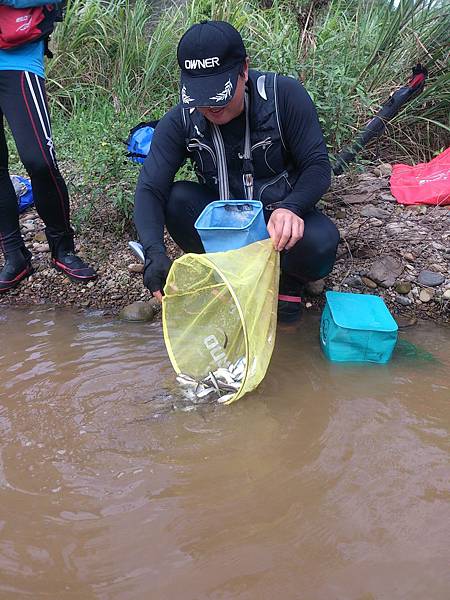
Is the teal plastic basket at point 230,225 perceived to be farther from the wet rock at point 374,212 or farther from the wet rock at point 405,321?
the wet rock at point 374,212

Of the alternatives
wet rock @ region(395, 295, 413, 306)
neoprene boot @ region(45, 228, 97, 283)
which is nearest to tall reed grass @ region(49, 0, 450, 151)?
wet rock @ region(395, 295, 413, 306)

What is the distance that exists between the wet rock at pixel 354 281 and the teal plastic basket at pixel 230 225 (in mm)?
1084

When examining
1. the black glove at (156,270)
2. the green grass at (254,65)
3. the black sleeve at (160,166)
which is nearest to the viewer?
the black glove at (156,270)

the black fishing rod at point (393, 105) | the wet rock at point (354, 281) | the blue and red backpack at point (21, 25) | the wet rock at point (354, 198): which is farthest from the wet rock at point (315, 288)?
the blue and red backpack at point (21, 25)

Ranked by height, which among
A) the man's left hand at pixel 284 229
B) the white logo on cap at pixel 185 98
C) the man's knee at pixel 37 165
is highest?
the white logo on cap at pixel 185 98

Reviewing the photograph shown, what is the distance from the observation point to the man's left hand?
221cm

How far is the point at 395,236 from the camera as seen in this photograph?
11.9 feet

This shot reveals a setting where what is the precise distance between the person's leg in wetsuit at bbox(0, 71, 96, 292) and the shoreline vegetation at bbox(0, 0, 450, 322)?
136 mm

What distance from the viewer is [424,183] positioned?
13.2ft

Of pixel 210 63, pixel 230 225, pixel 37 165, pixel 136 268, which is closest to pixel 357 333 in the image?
pixel 230 225

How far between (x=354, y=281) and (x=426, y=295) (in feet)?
1.33

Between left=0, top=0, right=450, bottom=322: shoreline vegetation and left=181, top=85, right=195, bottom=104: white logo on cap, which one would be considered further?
left=0, top=0, right=450, bottom=322: shoreline vegetation

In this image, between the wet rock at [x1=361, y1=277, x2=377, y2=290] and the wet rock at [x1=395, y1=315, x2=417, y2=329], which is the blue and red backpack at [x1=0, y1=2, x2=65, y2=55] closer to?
the wet rock at [x1=361, y1=277, x2=377, y2=290]

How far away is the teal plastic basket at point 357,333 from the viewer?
2.54m
